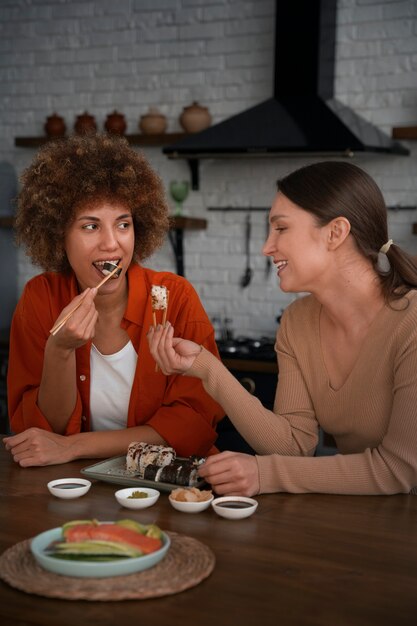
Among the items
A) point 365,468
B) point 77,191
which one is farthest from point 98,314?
point 365,468

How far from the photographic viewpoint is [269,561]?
1477mm

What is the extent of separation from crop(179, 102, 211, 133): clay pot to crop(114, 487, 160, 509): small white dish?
3.39 meters

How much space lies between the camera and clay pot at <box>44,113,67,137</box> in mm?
5312

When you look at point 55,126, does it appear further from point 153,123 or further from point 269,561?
point 269,561

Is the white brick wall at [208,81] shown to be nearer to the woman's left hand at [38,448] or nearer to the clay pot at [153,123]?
the clay pot at [153,123]

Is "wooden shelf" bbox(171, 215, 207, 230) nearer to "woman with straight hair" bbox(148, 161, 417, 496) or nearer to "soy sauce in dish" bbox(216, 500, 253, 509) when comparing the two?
"woman with straight hair" bbox(148, 161, 417, 496)

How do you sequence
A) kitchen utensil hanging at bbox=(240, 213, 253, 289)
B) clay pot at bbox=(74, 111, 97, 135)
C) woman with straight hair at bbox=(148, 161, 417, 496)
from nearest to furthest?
woman with straight hair at bbox=(148, 161, 417, 496)
kitchen utensil hanging at bbox=(240, 213, 253, 289)
clay pot at bbox=(74, 111, 97, 135)

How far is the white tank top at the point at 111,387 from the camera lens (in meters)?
2.51

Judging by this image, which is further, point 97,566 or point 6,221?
point 6,221

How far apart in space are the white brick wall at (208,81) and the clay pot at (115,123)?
0.49ft

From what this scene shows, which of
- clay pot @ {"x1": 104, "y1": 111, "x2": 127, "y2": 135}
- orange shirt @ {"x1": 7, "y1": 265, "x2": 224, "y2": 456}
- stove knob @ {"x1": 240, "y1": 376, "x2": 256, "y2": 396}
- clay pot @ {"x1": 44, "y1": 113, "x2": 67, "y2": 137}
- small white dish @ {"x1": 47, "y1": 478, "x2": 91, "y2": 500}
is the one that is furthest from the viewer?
clay pot @ {"x1": 44, "y1": 113, "x2": 67, "y2": 137}

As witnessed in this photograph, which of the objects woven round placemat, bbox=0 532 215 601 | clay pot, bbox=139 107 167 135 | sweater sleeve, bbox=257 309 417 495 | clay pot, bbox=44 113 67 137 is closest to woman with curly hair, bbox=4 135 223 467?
sweater sleeve, bbox=257 309 417 495

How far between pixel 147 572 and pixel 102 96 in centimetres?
437

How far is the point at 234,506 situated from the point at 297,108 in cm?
300
